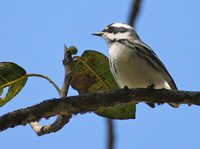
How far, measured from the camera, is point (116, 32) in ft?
22.5

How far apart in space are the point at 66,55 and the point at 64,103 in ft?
1.94

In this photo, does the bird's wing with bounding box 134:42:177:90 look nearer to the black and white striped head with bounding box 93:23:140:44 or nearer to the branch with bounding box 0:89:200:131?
the black and white striped head with bounding box 93:23:140:44

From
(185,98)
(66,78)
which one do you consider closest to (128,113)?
(185,98)

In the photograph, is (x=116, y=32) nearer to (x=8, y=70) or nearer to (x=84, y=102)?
(x=8, y=70)

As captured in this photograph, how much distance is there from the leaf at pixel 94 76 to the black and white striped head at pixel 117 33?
1.23 m

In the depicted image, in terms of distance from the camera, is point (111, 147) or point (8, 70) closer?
point (111, 147)

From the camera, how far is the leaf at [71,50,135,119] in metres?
5.11

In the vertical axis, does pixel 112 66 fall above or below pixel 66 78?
above

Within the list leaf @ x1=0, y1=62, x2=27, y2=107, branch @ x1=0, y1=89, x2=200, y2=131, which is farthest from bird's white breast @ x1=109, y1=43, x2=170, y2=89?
leaf @ x1=0, y1=62, x2=27, y2=107

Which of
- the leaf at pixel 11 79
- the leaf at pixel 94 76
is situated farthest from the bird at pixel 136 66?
the leaf at pixel 11 79

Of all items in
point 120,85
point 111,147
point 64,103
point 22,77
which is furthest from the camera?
point 120,85

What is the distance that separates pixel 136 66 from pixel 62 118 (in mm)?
2153

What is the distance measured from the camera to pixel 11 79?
4.91m

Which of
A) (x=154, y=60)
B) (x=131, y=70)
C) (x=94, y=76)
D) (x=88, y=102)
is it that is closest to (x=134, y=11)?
(x=88, y=102)
